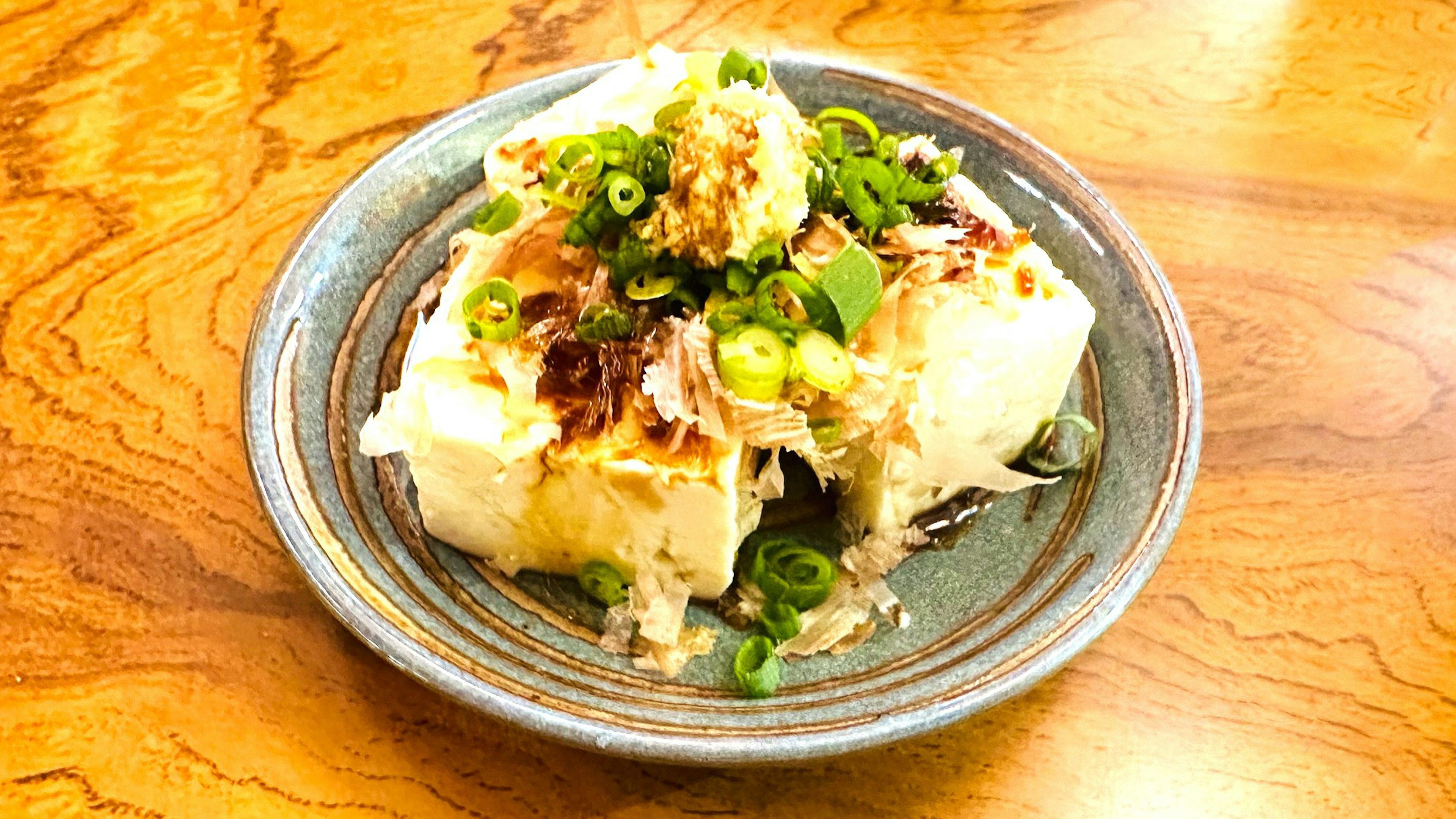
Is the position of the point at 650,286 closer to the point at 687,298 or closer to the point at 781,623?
the point at 687,298

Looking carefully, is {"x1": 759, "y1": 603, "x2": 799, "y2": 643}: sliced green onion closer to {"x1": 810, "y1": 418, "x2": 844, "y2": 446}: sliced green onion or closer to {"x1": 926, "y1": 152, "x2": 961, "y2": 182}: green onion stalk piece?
{"x1": 810, "y1": 418, "x2": 844, "y2": 446}: sliced green onion

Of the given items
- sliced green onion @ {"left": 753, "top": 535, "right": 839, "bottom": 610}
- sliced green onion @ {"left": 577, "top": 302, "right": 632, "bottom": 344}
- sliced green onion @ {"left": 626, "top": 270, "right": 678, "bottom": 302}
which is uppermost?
sliced green onion @ {"left": 626, "top": 270, "right": 678, "bottom": 302}

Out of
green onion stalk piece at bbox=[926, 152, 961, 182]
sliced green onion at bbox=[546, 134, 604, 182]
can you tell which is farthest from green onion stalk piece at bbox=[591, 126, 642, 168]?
green onion stalk piece at bbox=[926, 152, 961, 182]

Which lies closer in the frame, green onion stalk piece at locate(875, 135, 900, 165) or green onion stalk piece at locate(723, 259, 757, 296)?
green onion stalk piece at locate(723, 259, 757, 296)

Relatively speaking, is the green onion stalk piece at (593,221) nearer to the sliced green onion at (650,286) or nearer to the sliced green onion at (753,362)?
the sliced green onion at (650,286)

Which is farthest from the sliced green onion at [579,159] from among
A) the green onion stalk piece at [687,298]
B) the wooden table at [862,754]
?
the wooden table at [862,754]

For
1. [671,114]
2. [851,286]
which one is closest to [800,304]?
[851,286]
